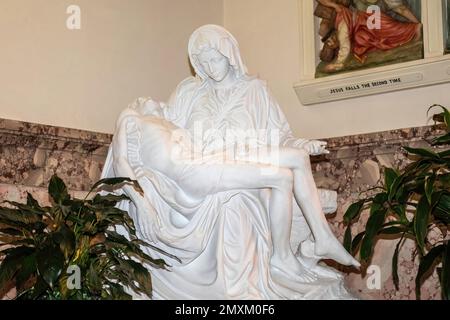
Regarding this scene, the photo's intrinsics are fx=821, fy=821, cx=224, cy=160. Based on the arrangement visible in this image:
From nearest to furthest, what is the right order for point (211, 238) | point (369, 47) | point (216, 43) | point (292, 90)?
point (211, 238)
point (216, 43)
point (369, 47)
point (292, 90)

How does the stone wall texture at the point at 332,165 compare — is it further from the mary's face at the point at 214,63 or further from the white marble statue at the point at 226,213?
the mary's face at the point at 214,63

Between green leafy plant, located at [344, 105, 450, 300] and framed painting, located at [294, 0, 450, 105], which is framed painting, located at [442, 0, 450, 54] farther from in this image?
green leafy plant, located at [344, 105, 450, 300]

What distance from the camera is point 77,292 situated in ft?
11.6

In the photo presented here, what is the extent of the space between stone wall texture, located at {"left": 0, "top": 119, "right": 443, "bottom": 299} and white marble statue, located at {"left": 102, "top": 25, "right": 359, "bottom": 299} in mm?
799

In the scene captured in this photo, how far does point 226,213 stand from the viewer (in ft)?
13.1

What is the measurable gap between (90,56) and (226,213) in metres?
1.88

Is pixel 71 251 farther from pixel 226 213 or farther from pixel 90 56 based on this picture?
pixel 90 56

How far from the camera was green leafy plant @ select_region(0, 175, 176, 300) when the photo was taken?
133 inches

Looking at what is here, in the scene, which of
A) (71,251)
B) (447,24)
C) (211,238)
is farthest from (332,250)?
(447,24)

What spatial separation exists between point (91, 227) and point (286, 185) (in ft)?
3.18

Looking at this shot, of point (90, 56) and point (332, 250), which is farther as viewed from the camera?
point (90, 56)

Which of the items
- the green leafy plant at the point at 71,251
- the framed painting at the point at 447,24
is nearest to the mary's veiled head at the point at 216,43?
the green leafy plant at the point at 71,251

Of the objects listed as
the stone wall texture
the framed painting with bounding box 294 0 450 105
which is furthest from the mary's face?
the framed painting with bounding box 294 0 450 105

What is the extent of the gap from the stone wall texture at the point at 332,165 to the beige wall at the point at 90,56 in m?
0.14
